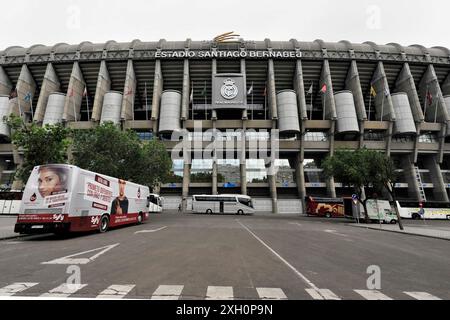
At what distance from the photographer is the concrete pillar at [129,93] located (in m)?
43.7

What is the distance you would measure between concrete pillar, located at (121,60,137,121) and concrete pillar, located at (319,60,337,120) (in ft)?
124

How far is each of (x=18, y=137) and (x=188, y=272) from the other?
1466 cm

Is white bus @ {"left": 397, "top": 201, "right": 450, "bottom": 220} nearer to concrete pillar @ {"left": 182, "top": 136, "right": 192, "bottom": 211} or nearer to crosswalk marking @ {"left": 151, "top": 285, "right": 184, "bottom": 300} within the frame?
concrete pillar @ {"left": 182, "top": 136, "right": 192, "bottom": 211}

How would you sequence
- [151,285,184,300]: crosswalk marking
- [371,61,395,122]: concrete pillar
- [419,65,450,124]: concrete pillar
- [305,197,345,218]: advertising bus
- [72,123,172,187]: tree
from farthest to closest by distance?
[419,65,450,124]: concrete pillar < [371,61,395,122]: concrete pillar < [305,197,345,218]: advertising bus < [72,123,172,187]: tree < [151,285,184,300]: crosswalk marking

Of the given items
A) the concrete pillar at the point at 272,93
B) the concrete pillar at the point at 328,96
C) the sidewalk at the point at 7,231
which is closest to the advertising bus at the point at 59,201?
the sidewalk at the point at 7,231

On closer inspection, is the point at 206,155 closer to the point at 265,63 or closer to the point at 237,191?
the point at 237,191

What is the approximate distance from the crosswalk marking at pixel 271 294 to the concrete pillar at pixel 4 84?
218ft

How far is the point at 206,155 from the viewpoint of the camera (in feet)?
147

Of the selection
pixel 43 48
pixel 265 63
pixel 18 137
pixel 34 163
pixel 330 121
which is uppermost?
pixel 43 48

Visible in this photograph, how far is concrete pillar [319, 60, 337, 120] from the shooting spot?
141 feet

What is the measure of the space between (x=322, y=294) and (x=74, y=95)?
54.3 metres

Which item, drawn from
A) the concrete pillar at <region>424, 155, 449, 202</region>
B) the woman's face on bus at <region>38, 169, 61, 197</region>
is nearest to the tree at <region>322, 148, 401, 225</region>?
the woman's face on bus at <region>38, 169, 61, 197</region>

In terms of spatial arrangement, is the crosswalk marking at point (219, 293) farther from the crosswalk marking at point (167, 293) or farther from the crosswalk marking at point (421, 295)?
the crosswalk marking at point (421, 295)
